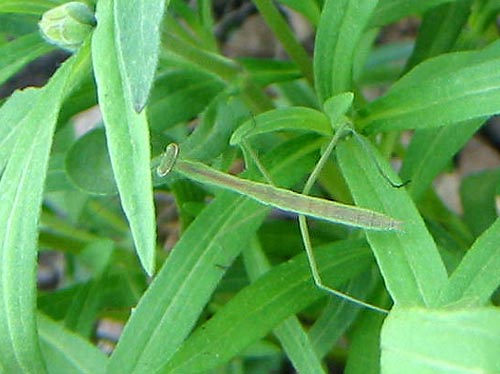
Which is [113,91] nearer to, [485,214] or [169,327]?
[169,327]

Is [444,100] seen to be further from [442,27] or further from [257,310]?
[442,27]

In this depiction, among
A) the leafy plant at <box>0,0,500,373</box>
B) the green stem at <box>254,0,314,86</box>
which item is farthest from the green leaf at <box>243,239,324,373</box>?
the green stem at <box>254,0,314,86</box>

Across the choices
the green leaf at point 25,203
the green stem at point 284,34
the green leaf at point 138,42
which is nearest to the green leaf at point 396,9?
the green stem at point 284,34

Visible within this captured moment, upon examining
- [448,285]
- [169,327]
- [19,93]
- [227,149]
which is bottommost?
[448,285]

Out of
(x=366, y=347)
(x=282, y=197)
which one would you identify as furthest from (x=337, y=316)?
(x=282, y=197)

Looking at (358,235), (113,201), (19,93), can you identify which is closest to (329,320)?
(358,235)

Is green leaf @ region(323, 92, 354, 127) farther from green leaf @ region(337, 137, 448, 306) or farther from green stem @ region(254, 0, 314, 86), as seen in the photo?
green stem @ region(254, 0, 314, 86)
